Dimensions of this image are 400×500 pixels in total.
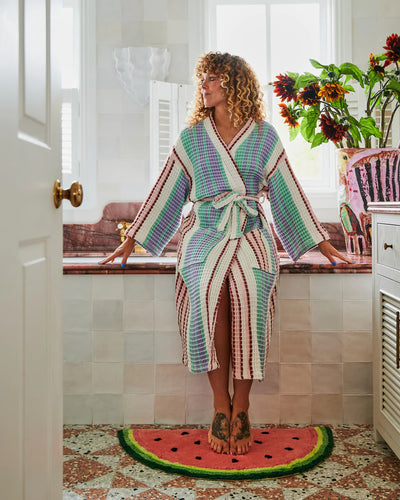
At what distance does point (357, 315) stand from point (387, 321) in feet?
1.15

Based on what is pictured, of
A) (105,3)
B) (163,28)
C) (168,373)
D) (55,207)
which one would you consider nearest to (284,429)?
(168,373)

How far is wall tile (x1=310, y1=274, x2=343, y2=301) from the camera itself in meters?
2.22

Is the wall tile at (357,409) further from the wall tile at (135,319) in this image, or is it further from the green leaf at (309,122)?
the green leaf at (309,122)

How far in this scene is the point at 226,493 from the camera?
167cm

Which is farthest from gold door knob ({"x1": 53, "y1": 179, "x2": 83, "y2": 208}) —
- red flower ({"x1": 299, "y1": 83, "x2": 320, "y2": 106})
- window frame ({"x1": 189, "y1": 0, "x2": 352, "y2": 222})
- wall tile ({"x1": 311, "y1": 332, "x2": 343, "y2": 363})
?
window frame ({"x1": 189, "y1": 0, "x2": 352, "y2": 222})

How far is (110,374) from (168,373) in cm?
23

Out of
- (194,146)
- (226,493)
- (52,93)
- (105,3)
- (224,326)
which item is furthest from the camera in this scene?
(105,3)

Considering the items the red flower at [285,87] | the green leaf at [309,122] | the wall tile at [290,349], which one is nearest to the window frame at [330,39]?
the green leaf at [309,122]

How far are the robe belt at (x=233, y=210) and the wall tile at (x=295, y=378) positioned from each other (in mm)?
597

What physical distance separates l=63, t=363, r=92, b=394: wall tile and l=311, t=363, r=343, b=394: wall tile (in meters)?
0.90

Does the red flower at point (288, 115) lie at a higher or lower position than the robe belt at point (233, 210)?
higher

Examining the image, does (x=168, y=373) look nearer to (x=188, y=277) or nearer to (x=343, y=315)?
(x=188, y=277)

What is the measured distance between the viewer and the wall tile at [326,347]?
222 cm

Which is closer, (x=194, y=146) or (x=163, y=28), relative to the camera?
(x=194, y=146)
